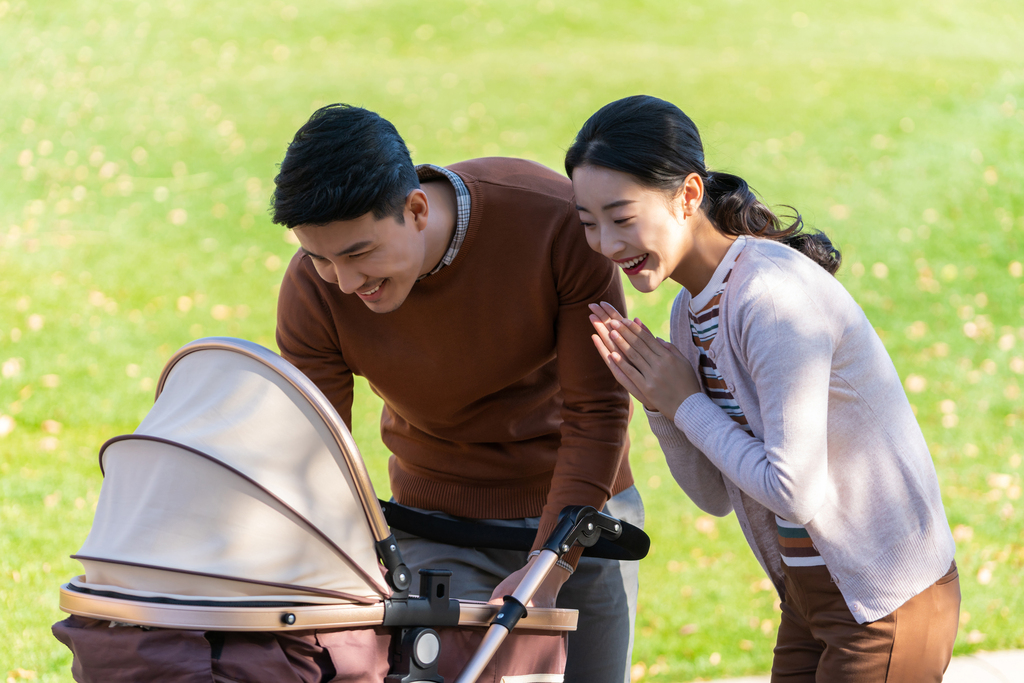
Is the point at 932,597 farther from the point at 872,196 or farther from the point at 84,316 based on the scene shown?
the point at 872,196

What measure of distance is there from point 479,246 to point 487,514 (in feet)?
2.48

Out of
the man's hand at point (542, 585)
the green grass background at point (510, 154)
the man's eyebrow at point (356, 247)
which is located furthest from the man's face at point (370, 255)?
Answer: the green grass background at point (510, 154)

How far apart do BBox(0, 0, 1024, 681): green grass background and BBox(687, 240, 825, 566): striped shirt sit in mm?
2014

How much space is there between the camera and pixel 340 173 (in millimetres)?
2107

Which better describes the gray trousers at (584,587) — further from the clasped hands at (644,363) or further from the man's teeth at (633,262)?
the man's teeth at (633,262)

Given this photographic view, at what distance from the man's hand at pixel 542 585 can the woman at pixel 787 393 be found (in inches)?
18.7

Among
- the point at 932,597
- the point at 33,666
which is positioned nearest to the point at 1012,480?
the point at 932,597

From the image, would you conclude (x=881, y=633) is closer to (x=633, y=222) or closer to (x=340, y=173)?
(x=633, y=222)

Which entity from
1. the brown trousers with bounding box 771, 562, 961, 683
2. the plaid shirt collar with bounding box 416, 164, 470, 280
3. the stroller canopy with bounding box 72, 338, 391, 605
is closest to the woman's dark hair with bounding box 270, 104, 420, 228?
the plaid shirt collar with bounding box 416, 164, 470, 280

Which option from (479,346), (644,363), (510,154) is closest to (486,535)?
(479,346)

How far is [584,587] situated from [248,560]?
1227 millimetres

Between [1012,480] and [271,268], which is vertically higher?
[271,268]

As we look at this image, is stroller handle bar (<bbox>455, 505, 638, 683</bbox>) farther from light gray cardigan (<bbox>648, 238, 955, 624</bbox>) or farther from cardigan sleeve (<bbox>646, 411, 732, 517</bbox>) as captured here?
light gray cardigan (<bbox>648, 238, 955, 624</bbox>)

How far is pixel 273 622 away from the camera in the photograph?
170cm
